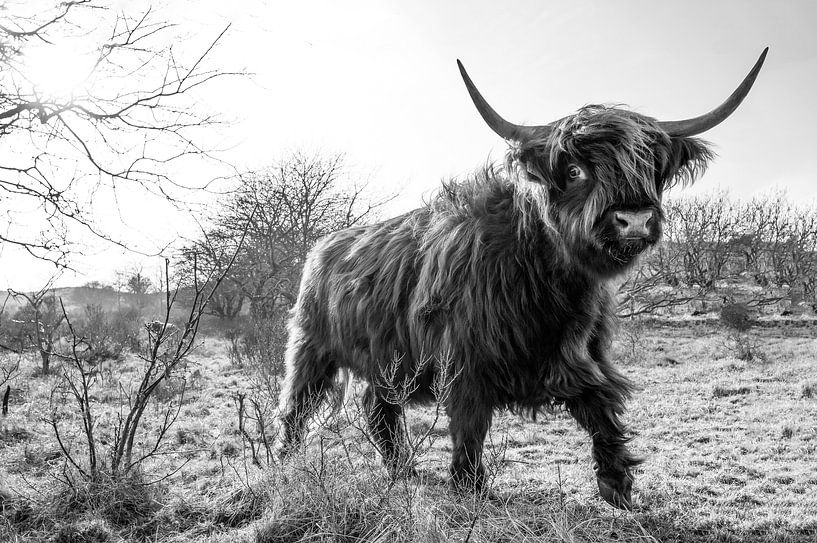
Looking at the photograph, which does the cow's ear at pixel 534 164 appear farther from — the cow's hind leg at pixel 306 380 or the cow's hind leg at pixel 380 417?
the cow's hind leg at pixel 306 380

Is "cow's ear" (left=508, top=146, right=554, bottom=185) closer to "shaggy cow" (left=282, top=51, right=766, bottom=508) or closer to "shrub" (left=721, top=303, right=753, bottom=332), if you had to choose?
"shaggy cow" (left=282, top=51, right=766, bottom=508)

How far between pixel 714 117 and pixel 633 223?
113cm

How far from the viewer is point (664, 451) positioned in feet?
15.5

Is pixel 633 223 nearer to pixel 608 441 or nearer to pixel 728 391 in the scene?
pixel 608 441

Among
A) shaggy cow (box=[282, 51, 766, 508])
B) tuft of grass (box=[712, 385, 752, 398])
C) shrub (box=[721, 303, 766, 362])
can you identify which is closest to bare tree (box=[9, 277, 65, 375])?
shaggy cow (box=[282, 51, 766, 508])

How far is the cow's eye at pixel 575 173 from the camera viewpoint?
289cm

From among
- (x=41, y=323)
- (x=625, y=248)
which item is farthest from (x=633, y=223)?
(x=41, y=323)

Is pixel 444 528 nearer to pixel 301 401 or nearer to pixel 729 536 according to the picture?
pixel 729 536

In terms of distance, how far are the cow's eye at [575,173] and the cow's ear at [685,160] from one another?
1.57 ft

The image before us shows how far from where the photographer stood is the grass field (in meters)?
2.54

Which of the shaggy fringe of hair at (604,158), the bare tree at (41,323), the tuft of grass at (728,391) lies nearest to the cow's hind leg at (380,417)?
the shaggy fringe of hair at (604,158)

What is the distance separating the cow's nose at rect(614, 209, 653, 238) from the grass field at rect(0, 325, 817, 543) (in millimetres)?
1074

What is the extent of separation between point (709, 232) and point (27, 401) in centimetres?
2286

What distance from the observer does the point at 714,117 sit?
10.8 ft
